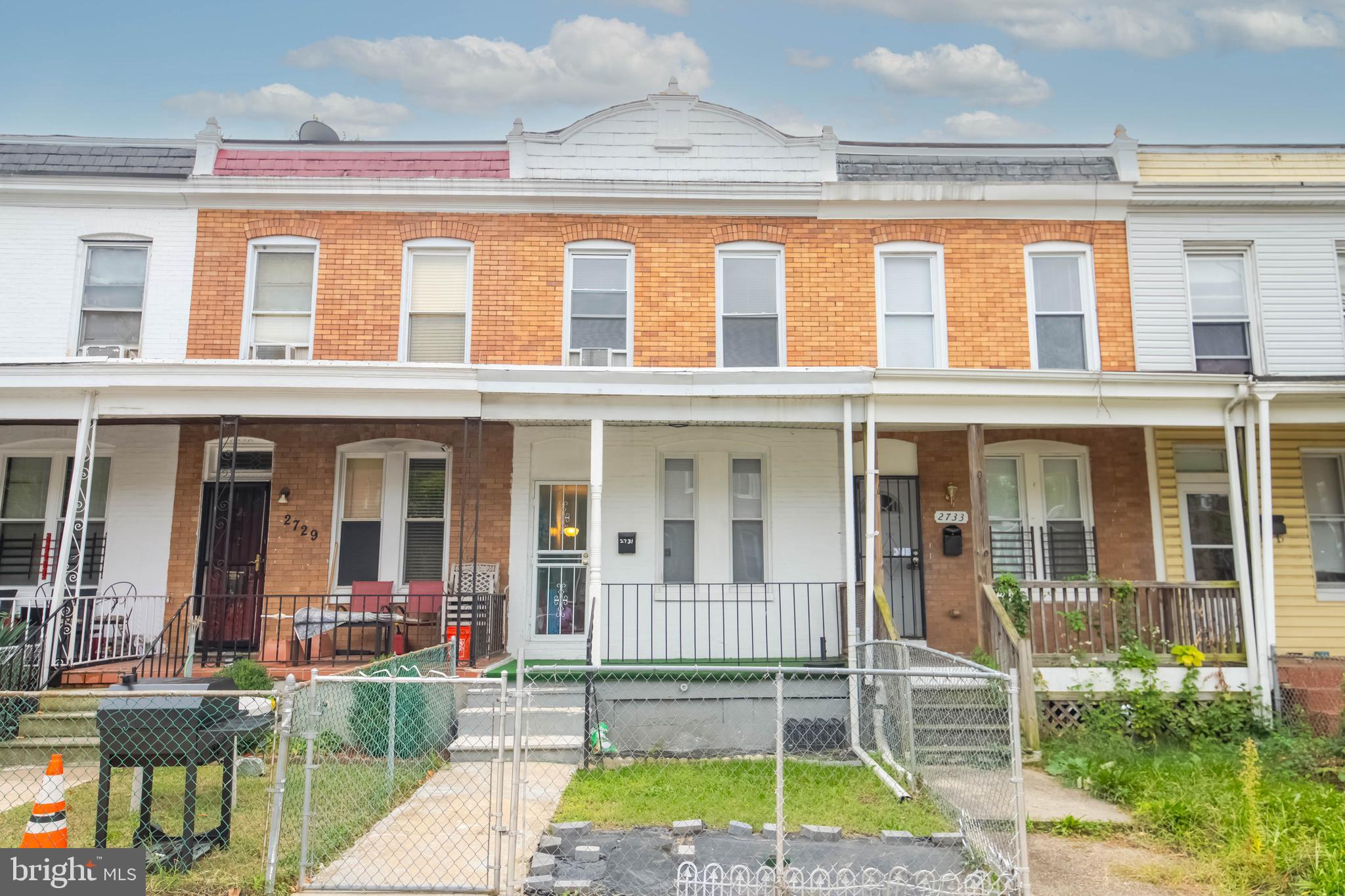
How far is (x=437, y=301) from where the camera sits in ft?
36.9

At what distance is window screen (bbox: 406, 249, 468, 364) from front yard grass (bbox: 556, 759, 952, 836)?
6016 mm

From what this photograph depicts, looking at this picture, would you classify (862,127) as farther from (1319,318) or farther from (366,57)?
(366,57)

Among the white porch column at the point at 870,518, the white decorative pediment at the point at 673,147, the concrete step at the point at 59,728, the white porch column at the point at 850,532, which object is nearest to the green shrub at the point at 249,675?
the concrete step at the point at 59,728

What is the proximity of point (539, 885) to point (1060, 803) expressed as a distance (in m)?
4.47

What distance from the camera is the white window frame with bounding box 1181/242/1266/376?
11.2m

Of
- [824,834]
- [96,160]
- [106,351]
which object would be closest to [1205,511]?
[824,834]

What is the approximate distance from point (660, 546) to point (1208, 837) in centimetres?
654

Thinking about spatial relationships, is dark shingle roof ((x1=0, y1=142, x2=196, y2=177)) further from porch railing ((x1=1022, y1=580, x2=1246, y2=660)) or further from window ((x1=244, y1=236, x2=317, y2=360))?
porch railing ((x1=1022, y1=580, x2=1246, y2=660))

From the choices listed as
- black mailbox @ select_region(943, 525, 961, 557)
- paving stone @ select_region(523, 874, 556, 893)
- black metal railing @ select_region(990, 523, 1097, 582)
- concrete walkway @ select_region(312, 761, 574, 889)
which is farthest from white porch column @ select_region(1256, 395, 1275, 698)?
paving stone @ select_region(523, 874, 556, 893)

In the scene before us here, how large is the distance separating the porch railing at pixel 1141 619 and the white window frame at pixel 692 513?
394 cm

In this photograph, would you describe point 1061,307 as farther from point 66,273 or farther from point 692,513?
point 66,273

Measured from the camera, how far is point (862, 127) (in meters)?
18.4


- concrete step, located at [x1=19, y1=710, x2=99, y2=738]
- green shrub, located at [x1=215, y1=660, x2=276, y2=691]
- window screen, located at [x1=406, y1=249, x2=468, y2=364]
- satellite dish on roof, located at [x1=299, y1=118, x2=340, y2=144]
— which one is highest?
satellite dish on roof, located at [x1=299, y1=118, x2=340, y2=144]

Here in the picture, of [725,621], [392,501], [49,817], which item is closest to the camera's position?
[49,817]
